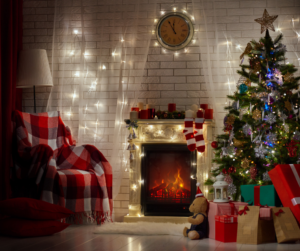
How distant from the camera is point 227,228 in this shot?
263 centimetres

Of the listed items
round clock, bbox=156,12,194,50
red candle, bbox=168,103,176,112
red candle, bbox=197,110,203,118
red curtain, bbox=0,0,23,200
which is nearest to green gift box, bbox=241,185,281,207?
red candle, bbox=197,110,203,118

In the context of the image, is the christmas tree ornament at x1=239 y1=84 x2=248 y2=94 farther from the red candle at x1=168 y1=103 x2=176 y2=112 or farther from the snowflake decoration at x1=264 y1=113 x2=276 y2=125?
the red candle at x1=168 y1=103 x2=176 y2=112

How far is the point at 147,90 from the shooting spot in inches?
171

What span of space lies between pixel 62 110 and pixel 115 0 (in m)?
1.45

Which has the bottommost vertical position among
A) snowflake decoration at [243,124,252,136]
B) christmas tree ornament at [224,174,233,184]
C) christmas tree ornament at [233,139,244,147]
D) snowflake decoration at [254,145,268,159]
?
christmas tree ornament at [224,174,233,184]

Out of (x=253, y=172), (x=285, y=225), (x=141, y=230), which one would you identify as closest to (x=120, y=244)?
(x=141, y=230)

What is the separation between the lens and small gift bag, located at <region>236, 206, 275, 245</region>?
2549 mm

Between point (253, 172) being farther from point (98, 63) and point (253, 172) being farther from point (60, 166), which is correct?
point (98, 63)

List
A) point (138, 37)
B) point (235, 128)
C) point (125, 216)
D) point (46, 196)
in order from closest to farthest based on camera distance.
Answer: point (46, 196) → point (235, 128) → point (125, 216) → point (138, 37)

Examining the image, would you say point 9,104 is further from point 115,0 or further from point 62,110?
point 115,0

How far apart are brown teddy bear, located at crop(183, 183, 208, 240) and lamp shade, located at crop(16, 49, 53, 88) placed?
2230mm

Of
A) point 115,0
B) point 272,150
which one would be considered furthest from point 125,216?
point 115,0

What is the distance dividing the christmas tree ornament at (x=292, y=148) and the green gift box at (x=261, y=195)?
1.43 ft

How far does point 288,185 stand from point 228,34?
2144mm
